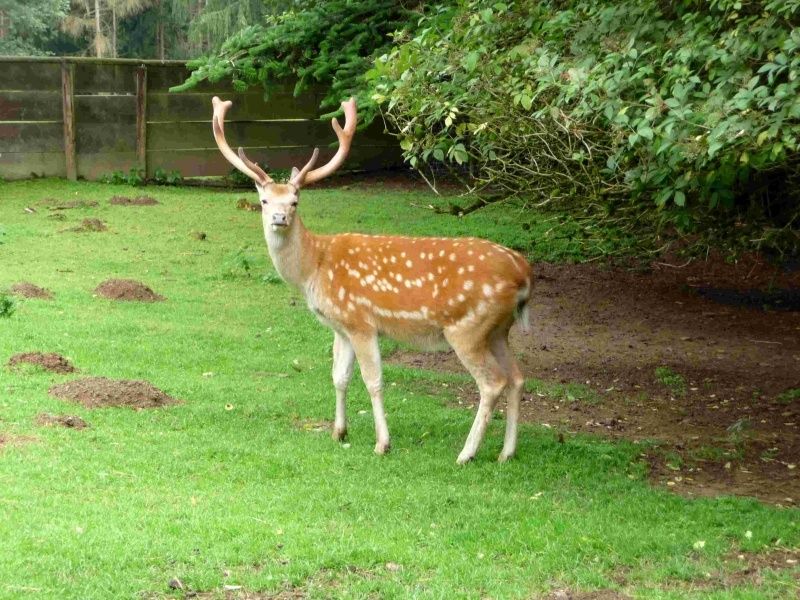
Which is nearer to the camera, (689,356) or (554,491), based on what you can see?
(554,491)

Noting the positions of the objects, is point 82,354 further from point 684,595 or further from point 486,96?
point 684,595

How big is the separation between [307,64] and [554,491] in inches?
342

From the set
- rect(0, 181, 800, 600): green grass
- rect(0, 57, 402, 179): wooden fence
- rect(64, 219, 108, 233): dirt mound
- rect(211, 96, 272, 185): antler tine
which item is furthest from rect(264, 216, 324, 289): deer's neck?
rect(0, 57, 402, 179): wooden fence

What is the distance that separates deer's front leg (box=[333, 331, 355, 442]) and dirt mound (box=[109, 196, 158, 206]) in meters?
9.18

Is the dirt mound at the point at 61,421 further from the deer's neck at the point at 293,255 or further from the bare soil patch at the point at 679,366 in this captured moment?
the bare soil patch at the point at 679,366

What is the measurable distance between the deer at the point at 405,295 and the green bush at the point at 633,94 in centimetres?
64

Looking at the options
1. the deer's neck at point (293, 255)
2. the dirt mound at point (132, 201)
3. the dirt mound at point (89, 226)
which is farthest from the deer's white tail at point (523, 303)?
the dirt mound at point (132, 201)

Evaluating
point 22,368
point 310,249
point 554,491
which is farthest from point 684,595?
point 22,368

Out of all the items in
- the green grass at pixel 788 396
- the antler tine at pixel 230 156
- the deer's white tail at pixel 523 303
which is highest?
the antler tine at pixel 230 156

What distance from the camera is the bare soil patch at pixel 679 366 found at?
7.02 m

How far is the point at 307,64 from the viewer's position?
45.6 feet

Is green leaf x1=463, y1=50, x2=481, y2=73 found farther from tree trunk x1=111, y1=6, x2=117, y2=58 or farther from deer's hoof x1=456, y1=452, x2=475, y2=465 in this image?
tree trunk x1=111, y1=6, x2=117, y2=58

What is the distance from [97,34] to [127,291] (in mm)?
21688

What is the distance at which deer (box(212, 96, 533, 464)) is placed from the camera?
679 cm
